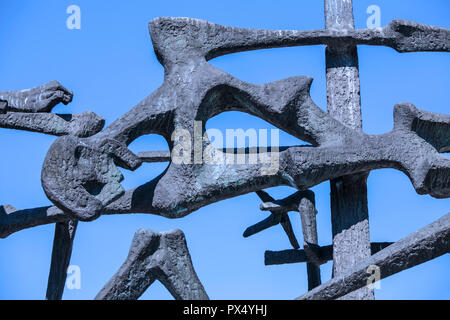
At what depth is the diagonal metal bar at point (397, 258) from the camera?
4051 mm

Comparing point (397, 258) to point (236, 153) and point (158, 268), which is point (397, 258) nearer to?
point (236, 153)

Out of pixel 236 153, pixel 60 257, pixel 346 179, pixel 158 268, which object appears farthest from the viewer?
pixel 60 257

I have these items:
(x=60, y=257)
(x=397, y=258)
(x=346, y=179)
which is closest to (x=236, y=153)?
(x=346, y=179)

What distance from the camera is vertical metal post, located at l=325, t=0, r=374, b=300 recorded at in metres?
4.49

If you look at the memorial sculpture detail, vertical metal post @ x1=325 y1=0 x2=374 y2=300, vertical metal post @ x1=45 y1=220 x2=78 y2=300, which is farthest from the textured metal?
vertical metal post @ x1=45 y1=220 x2=78 y2=300

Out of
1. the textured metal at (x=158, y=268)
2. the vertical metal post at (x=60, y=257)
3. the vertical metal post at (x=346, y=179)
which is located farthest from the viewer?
the vertical metal post at (x=60, y=257)

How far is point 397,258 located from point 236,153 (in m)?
1.00

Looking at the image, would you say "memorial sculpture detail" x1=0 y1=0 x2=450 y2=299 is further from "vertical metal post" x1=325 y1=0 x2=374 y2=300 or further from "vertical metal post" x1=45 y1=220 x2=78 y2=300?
"vertical metal post" x1=45 y1=220 x2=78 y2=300

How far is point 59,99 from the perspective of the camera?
4801 mm

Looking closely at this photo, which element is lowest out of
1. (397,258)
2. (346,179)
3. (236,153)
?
(397,258)

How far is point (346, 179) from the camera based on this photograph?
462 cm

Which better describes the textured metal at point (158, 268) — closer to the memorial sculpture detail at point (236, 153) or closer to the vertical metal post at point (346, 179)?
the memorial sculpture detail at point (236, 153)

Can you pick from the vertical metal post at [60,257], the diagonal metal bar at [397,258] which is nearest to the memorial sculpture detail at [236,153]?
the diagonal metal bar at [397,258]

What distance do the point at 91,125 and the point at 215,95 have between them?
105 cm
